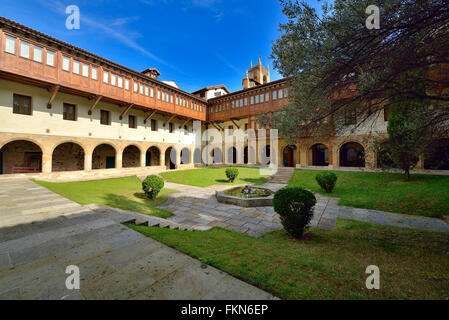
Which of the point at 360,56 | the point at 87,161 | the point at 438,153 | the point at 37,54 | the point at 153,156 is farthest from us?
the point at 153,156

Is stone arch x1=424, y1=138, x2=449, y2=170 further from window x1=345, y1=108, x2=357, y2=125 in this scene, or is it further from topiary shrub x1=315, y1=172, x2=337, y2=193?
topiary shrub x1=315, y1=172, x2=337, y2=193

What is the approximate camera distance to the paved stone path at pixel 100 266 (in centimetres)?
182

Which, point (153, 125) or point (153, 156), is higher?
point (153, 125)

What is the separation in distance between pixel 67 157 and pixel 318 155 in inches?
1137

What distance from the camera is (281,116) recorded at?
5.71 meters

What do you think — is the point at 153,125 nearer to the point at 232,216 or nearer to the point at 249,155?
the point at 249,155

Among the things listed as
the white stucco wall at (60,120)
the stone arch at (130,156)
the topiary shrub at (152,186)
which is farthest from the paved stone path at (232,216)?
the stone arch at (130,156)

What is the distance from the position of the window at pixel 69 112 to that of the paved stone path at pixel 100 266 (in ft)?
49.9

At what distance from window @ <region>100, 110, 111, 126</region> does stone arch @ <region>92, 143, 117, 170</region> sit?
8.86 ft

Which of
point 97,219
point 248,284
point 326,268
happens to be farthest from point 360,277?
point 97,219

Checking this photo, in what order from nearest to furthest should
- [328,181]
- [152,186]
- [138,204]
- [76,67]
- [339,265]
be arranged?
1. [339,265]
2. [138,204]
3. [152,186]
4. [328,181]
5. [76,67]

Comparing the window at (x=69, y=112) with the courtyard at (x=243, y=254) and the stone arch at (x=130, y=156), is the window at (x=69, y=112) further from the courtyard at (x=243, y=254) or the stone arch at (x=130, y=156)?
the courtyard at (x=243, y=254)

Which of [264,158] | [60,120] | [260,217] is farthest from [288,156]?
[60,120]

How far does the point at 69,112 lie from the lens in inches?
611
